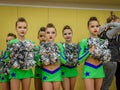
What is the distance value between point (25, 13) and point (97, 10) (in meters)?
1.61

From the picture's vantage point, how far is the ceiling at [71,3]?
16.3 feet

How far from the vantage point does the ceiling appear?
4977mm

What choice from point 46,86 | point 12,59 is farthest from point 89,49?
point 12,59

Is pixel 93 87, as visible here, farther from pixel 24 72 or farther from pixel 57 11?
pixel 57 11

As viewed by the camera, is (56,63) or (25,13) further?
(25,13)

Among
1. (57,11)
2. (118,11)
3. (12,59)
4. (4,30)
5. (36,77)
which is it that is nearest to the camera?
(12,59)

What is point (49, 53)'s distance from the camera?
3.38 m

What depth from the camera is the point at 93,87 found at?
3.34 metres

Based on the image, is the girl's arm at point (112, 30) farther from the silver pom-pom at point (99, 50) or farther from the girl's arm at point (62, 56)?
the girl's arm at point (62, 56)

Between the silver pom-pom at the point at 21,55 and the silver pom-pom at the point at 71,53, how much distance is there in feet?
2.03

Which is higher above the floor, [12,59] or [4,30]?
[4,30]

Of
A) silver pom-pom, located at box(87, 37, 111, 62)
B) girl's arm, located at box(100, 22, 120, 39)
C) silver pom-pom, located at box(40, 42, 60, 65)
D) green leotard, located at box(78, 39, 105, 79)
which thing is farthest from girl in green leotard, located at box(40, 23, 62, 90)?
girl's arm, located at box(100, 22, 120, 39)

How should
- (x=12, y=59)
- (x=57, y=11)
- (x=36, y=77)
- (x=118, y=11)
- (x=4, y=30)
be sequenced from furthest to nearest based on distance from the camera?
(x=118, y=11), (x=57, y=11), (x=4, y=30), (x=36, y=77), (x=12, y=59)

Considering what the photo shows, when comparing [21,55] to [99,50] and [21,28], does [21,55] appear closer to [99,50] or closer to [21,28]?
[21,28]
